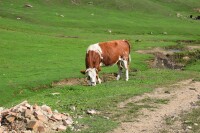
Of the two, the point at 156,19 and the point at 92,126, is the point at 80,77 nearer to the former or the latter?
the point at 92,126

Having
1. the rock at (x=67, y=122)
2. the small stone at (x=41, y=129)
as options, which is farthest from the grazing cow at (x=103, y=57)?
the small stone at (x=41, y=129)

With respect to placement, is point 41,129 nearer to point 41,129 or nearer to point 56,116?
point 41,129

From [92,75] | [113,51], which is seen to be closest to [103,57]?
[113,51]

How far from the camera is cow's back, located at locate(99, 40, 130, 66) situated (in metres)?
27.5

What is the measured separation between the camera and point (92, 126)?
16.7m

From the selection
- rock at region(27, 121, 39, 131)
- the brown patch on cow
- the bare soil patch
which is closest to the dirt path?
rock at region(27, 121, 39, 131)

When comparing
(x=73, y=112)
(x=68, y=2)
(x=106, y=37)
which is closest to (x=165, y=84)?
(x=73, y=112)

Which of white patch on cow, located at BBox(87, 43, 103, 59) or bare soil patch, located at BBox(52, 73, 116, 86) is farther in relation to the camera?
bare soil patch, located at BBox(52, 73, 116, 86)

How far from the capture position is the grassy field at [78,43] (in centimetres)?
2288

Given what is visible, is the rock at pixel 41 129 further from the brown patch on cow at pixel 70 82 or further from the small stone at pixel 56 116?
the brown patch on cow at pixel 70 82

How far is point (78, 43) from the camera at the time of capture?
45.7m

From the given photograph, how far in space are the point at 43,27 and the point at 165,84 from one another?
107ft

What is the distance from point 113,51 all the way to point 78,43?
17.9 m

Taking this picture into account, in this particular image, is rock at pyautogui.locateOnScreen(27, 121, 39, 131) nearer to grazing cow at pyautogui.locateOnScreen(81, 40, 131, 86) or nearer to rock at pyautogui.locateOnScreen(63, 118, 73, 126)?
rock at pyautogui.locateOnScreen(63, 118, 73, 126)
